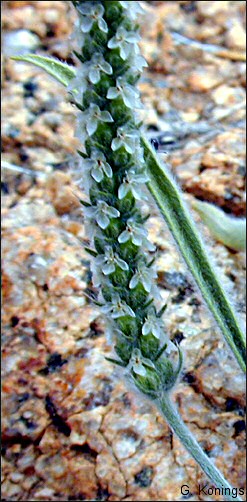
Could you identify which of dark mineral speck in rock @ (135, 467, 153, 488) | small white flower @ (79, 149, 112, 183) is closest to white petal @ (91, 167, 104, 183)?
small white flower @ (79, 149, 112, 183)

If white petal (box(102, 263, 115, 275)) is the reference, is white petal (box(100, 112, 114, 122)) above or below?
above

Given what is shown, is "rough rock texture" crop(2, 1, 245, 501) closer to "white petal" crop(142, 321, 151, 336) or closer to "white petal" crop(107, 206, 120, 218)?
"white petal" crop(142, 321, 151, 336)

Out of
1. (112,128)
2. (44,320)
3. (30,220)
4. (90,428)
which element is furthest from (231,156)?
(112,128)

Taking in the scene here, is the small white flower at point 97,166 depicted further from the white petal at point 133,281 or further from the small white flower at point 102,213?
the white petal at point 133,281

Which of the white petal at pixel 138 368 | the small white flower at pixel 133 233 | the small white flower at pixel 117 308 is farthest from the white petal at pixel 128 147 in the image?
the white petal at pixel 138 368

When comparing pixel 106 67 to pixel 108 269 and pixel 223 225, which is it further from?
pixel 223 225

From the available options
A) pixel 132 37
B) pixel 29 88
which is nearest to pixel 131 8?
pixel 132 37

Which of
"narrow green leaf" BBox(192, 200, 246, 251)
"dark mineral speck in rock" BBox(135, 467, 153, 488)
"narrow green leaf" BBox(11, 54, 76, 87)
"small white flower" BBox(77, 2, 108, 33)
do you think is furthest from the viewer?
"narrow green leaf" BBox(192, 200, 246, 251)
